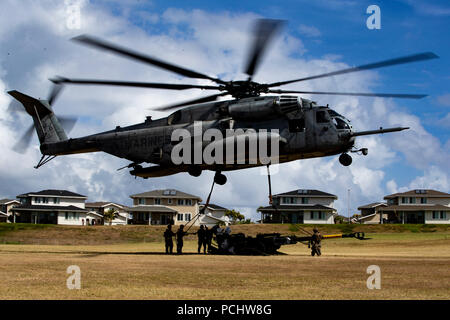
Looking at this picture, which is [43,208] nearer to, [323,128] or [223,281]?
[323,128]

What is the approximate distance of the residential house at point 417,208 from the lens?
100m

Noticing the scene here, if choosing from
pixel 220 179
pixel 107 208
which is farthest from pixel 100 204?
pixel 220 179

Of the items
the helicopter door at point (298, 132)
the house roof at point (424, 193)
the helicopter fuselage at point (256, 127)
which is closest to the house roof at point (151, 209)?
the house roof at point (424, 193)

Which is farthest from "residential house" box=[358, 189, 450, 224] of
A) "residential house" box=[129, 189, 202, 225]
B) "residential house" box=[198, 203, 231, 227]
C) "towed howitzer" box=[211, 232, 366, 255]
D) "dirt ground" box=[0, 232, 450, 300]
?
"dirt ground" box=[0, 232, 450, 300]

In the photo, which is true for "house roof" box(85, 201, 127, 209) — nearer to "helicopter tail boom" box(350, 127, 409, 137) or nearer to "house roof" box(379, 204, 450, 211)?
"house roof" box(379, 204, 450, 211)

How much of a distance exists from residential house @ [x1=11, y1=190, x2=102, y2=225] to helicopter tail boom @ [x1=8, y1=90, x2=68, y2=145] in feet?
225

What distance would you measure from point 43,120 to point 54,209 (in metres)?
69.0

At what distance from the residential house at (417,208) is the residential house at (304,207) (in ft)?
31.1

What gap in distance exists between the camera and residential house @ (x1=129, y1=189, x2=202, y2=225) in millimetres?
100938
